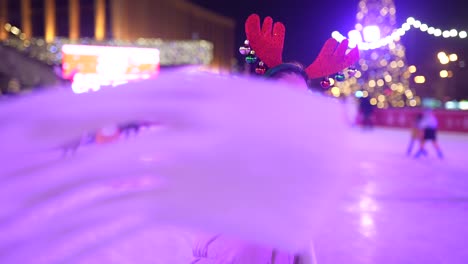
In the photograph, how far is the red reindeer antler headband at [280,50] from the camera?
171 cm

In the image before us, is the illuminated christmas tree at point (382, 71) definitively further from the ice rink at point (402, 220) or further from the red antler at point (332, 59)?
the red antler at point (332, 59)

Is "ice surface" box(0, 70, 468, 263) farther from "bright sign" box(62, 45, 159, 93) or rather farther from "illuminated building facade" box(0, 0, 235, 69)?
"illuminated building facade" box(0, 0, 235, 69)

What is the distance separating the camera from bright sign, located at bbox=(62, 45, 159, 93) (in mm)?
14250

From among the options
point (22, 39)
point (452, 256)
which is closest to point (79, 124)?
point (452, 256)

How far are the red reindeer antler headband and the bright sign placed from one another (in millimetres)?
12701

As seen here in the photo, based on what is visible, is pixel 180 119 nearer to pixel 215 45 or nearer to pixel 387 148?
pixel 387 148

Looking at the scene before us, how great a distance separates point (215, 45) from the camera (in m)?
24.6

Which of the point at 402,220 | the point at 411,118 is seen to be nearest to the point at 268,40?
the point at 402,220

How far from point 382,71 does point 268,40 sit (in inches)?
661

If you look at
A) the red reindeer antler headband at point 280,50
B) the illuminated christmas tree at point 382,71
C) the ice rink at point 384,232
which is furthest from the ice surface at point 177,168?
the illuminated christmas tree at point 382,71

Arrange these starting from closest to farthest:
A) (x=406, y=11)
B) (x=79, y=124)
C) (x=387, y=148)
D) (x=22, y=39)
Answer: (x=79, y=124), (x=406, y=11), (x=387, y=148), (x=22, y=39)

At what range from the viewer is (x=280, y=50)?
1.74 meters

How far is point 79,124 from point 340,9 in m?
2.22

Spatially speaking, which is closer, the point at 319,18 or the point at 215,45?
the point at 319,18
